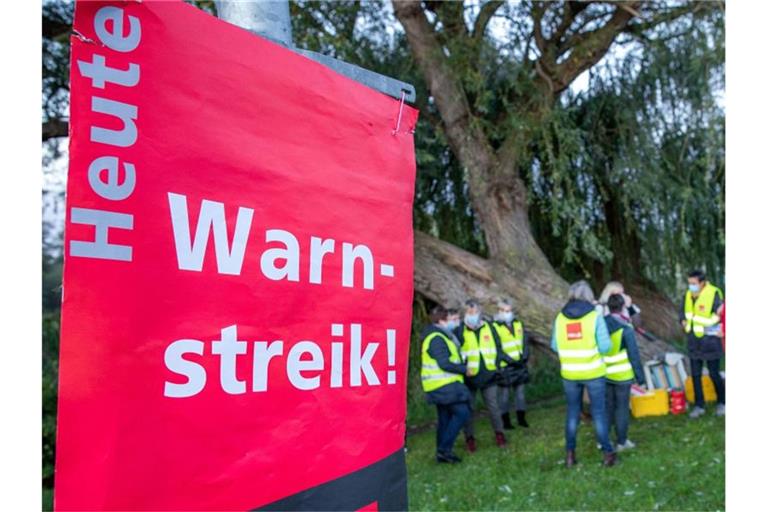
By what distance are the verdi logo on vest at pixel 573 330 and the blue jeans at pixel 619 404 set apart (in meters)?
0.78

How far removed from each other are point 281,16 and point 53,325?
1076 cm

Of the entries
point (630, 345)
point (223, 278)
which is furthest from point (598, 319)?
point (223, 278)

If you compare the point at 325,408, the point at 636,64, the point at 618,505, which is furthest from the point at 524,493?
the point at 636,64

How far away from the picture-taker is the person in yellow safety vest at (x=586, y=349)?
7016mm

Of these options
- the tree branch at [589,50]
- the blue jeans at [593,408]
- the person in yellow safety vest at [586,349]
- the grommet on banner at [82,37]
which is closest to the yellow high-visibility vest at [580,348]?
the person in yellow safety vest at [586,349]

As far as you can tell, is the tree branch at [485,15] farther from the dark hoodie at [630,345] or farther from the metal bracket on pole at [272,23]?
the metal bracket on pole at [272,23]

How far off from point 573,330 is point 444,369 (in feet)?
4.86

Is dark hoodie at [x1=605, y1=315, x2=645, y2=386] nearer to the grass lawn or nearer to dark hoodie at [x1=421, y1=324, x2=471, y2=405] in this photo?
the grass lawn

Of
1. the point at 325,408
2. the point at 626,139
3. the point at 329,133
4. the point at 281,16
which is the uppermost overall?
the point at 626,139

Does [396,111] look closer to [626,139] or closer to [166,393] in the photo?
[166,393]

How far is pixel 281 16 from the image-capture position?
6.03ft

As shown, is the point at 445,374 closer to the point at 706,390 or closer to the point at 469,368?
the point at 469,368

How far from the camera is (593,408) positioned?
7.13 m

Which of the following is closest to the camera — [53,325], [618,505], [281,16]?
[281,16]
